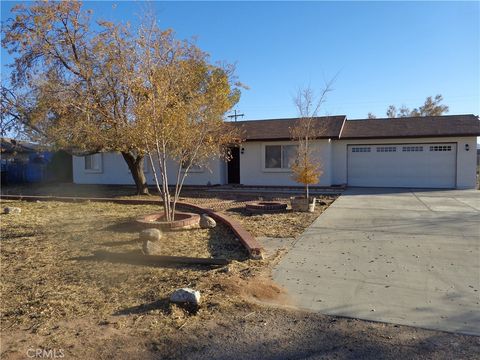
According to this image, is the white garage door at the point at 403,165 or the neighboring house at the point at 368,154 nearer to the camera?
the neighboring house at the point at 368,154

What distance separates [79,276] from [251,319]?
2.71 metres

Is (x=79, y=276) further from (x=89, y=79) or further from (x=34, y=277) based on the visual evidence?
(x=89, y=79)

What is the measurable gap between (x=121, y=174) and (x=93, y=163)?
219 cm

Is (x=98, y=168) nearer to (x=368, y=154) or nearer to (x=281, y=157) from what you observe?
(x=281, y=157)

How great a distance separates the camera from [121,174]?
23.1 metres

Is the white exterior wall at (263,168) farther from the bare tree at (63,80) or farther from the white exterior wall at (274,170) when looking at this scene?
the bare tree at (63,80)

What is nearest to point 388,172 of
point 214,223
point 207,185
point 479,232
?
point 207,185

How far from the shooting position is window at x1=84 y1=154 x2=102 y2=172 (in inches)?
928

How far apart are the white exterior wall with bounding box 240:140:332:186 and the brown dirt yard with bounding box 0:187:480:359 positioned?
43.4ft

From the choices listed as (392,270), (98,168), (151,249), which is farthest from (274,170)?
(392,270)

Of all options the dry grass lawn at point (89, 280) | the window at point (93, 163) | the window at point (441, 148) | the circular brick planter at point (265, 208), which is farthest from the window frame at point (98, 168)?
the window at point (441, 148)

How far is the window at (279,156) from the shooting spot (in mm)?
20109

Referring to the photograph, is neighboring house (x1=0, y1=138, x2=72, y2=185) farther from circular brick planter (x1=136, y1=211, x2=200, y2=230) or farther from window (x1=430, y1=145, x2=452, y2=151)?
window (x1=430, y1=145, x2=452, y2=151)

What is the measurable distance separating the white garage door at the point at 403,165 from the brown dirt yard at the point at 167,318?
569 inches
